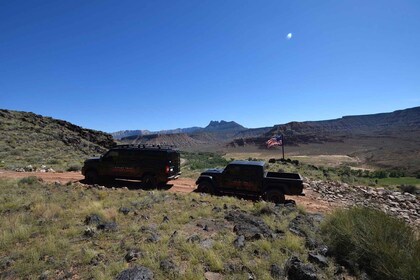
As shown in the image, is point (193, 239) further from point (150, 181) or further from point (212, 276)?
point (150, 181)

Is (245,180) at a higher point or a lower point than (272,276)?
higher

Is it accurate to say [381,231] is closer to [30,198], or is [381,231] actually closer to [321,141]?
[30,198]

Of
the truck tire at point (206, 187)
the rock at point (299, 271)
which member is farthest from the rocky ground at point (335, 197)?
the rock at point (299, 271)

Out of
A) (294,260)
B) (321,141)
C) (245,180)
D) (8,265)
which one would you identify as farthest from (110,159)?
(321,141)

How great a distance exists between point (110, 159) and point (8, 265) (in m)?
10.8

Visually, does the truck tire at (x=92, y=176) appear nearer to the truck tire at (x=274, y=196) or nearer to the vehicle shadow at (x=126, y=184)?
the vehicle shadow at (x=126, y=184)

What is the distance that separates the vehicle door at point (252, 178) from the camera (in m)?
14.3

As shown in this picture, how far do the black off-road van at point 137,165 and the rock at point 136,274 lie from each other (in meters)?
10.5

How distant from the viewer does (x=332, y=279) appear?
6.05 meters

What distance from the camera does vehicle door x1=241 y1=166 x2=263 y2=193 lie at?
14297 millimetres

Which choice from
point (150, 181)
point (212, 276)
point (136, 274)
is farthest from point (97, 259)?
point (150, 181)

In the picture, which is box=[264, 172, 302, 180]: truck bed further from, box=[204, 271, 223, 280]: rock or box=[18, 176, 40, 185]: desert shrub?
box=[18, 176, 40, 185]: desert shrub

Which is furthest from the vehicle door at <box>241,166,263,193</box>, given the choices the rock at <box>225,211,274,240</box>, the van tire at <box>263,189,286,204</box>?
the rock at <box>225,211,274,240</box>

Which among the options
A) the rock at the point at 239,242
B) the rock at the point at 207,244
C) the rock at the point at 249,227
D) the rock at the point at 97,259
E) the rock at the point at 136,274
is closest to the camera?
the rock at the point at 136,274
